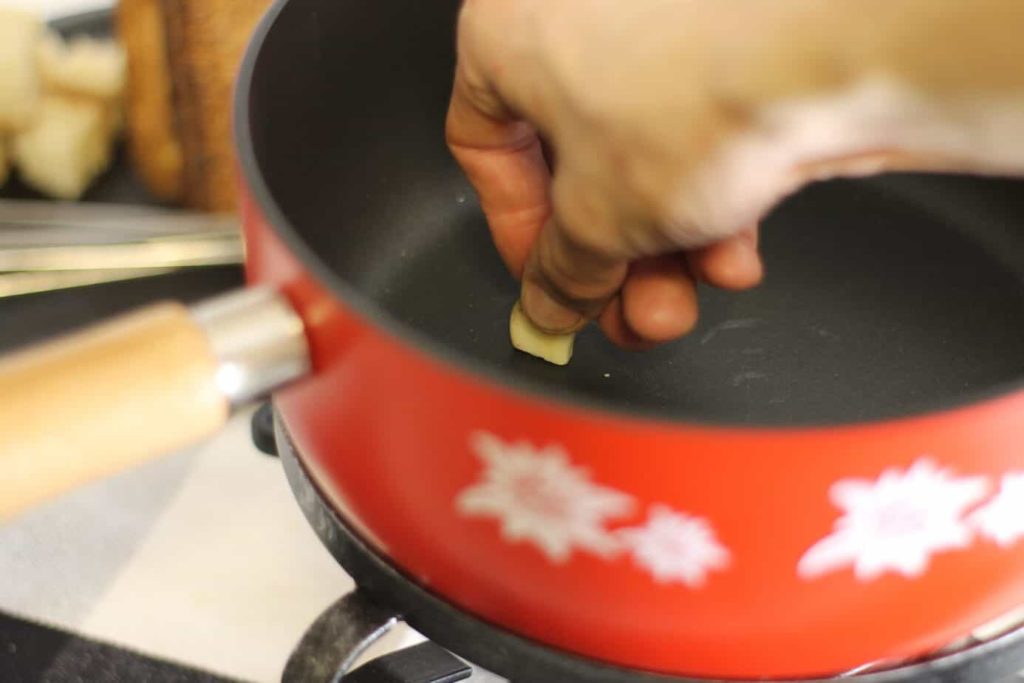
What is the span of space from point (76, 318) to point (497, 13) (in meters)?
0.35

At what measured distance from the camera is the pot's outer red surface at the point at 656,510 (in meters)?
0.24

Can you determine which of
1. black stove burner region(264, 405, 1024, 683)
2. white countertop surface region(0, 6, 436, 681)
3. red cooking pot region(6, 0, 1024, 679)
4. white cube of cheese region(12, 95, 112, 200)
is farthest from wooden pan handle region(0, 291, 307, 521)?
white cube of cheese region(12, 95, 112, 200)

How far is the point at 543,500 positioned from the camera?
0.26 meters

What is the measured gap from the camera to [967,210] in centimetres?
60

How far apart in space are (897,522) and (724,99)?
116mm

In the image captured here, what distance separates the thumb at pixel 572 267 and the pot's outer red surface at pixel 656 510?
0.07 metres

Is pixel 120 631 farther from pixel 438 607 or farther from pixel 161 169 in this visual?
pixel 161 169

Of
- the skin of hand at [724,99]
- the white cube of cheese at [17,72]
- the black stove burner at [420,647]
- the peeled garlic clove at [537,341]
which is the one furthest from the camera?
the white cube of cheese at [17,72]

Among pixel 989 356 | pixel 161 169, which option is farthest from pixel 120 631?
pixel 989 356

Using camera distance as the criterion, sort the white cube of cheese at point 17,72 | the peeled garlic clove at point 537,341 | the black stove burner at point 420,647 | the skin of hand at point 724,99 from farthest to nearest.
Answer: the white cube of cheese at point 17,72 → the peeled garlic clove at point 537,341 → the black stove burner at point 420,647 → the skin of hand at point 724,99

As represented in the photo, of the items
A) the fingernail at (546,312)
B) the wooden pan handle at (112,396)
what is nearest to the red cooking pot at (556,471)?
the wooden pan handle at (112,396)

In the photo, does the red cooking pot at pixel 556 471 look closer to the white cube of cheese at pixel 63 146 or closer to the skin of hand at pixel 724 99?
the skin of hand at pixel 724 99

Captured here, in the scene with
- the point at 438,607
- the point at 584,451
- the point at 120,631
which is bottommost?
the point at 120,631

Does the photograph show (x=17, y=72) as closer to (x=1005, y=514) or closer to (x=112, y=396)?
(x=112, y=396)
